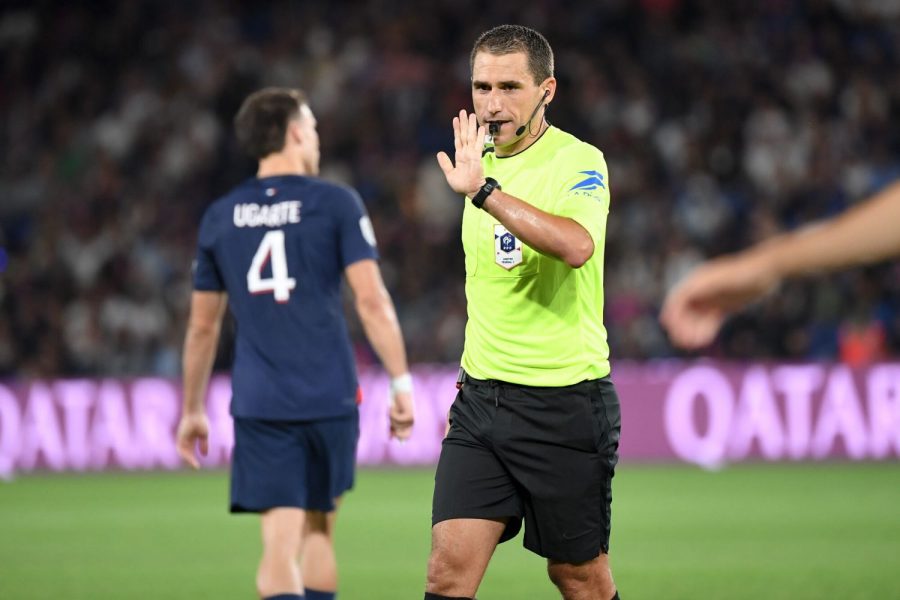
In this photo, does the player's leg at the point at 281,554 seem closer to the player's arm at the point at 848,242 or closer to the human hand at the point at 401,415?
the human hand at the point at 401,415

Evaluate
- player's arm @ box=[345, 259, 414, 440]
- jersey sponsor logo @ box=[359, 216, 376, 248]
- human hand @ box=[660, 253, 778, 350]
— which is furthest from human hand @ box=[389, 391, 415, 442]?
human hand @ box=[660, 253, 778, 350]

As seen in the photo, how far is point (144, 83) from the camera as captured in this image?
844 inches

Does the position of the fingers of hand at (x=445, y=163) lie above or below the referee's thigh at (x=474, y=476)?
above

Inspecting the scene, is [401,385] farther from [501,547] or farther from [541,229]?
[501,547]

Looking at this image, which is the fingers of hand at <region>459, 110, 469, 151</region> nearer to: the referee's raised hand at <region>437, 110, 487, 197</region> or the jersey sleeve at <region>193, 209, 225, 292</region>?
the referee's raised hand at <region>437, 110, 487, 197</region>

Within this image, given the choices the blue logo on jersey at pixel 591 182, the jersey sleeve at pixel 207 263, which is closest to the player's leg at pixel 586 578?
the blue logo on jersey at pixel 591 182

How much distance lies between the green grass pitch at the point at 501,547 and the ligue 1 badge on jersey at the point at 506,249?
359cm

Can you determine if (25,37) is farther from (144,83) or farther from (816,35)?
(816,35)

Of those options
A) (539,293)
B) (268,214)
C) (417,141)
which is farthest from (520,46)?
(417,141)

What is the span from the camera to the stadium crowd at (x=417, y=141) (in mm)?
17984

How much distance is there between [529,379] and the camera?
5.09m

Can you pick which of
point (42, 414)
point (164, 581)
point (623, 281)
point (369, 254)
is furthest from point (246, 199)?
point (623, 281)

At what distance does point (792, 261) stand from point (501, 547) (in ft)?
27.0

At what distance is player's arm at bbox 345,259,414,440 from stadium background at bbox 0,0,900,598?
6.86 m
